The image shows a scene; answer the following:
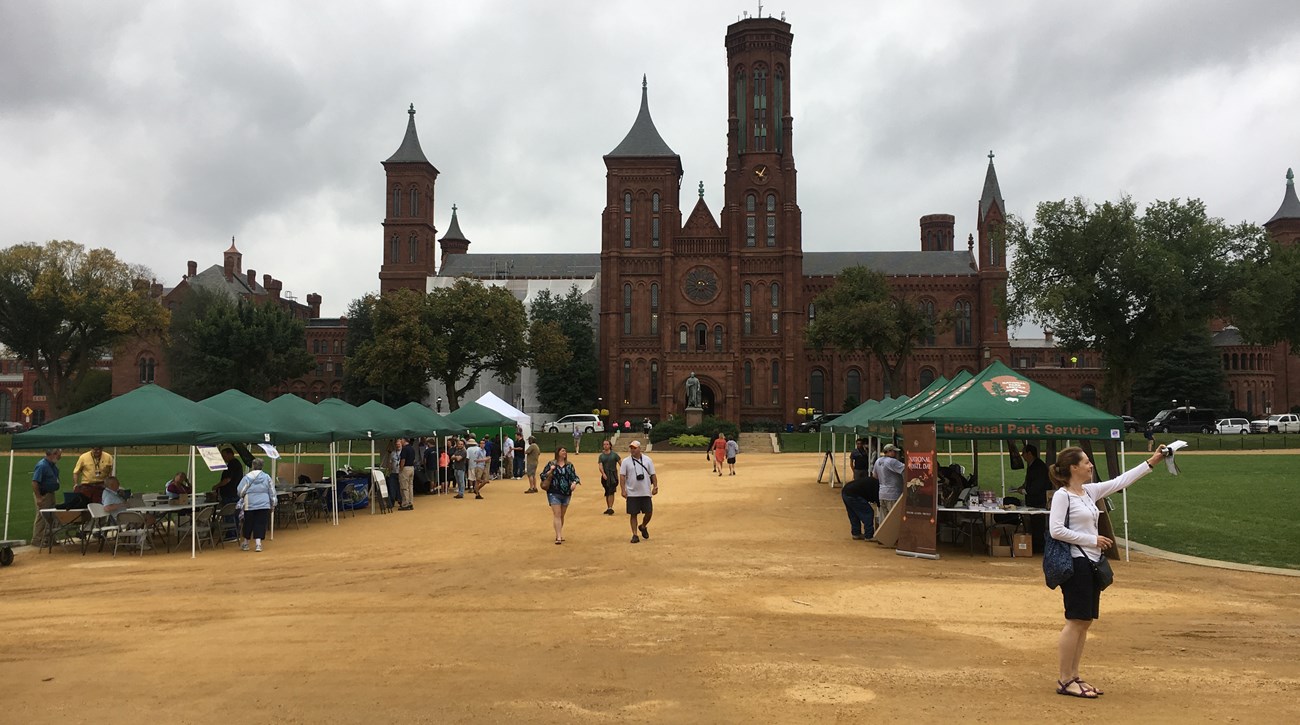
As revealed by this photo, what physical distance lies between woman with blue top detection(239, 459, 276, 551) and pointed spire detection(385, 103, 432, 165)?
74174 millimetres

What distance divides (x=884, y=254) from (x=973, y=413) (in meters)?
75.0

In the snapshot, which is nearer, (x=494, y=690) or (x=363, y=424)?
(x=494, y=690)

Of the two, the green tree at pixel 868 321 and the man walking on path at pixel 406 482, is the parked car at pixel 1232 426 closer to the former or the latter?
the green tree at pixel 868 321

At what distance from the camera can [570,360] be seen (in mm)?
66438

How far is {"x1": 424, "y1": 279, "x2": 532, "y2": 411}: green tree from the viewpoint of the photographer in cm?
5872

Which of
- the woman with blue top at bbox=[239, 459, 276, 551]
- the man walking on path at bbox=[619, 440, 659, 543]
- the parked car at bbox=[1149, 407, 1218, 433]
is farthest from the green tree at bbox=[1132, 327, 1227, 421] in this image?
the woman with blue top at bbox=[239, 459, 276, 551]

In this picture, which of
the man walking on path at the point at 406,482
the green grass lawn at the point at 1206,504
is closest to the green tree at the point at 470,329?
the green grass lawn at the point at 1206,504

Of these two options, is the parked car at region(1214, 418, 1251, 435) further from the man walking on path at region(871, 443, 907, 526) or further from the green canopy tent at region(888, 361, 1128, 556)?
the man walking on path at region(871, 443, 907, 526)

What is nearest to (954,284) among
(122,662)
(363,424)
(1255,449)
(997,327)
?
(997,327)

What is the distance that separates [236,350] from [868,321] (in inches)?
1764

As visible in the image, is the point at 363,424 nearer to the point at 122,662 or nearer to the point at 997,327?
the point at 122,662

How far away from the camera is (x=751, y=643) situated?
8.20 meters

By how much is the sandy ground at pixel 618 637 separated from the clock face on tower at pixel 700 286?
55610 millimetres

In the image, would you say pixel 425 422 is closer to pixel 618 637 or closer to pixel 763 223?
pixel 618 637
